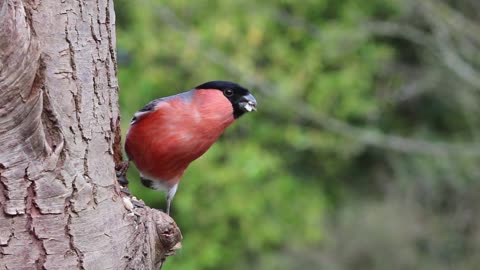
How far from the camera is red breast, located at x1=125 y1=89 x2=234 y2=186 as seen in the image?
319 cm

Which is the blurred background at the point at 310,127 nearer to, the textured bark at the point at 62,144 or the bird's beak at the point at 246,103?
the bird's beak at the point at 246,103

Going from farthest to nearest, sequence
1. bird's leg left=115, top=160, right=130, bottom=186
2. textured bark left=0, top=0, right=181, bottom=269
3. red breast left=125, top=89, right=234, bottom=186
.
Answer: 1. red breast left=125, top=89, right=234, bottom=186
2. bird's leg left=115, top=160, right=130, bottom=186
3. textured bark left=0, top=0, right=181, bottom=269

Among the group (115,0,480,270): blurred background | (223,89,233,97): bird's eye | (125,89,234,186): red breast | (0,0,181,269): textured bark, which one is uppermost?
(0,0,181,269): textured bark

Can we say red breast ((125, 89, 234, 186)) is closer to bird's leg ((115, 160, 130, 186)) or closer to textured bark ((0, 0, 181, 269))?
bird's leg ((115, 160, 130, 186))

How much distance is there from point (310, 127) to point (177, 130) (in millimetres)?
5612

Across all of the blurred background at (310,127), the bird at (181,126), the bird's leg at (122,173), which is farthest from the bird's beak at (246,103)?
the blurred background at (310,127)

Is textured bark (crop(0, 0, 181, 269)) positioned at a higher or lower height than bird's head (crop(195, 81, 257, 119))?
higher

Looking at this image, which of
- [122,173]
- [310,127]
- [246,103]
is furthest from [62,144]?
[310,127]

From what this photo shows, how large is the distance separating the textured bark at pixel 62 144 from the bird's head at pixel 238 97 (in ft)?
2.97

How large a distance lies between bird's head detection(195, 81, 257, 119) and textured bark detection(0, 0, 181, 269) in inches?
35.6

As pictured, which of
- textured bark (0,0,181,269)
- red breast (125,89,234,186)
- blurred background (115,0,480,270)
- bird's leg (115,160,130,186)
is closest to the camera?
textured bark (0,0,181,269)

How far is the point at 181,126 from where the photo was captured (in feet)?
10.5

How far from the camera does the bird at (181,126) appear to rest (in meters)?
3.20

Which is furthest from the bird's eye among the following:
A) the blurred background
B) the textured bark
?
the blurred background
